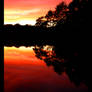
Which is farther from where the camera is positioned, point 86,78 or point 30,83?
point 86,78

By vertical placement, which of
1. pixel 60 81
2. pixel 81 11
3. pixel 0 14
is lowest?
pixel 60 81

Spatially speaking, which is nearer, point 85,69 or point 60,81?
point 60,81

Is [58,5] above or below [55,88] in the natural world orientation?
above

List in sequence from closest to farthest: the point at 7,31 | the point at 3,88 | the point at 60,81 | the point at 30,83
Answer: the point at 3,88 < the point at 30,83 < the point at 60,81 < the point at 7,31

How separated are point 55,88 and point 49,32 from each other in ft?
92.2

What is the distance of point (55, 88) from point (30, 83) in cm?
68

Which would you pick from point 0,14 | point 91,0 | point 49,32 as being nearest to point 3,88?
point 0,14

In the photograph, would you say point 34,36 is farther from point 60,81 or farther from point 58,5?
point 60,81

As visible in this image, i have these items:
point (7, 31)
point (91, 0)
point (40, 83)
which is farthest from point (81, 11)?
point (40, 83)

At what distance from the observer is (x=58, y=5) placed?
1470 inches

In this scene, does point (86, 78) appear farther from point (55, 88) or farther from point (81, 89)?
point (55, 88)

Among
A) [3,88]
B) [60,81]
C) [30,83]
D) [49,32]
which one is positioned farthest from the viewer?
[49,32]

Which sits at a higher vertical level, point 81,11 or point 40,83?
point 81,11

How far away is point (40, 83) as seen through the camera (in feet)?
15.9
